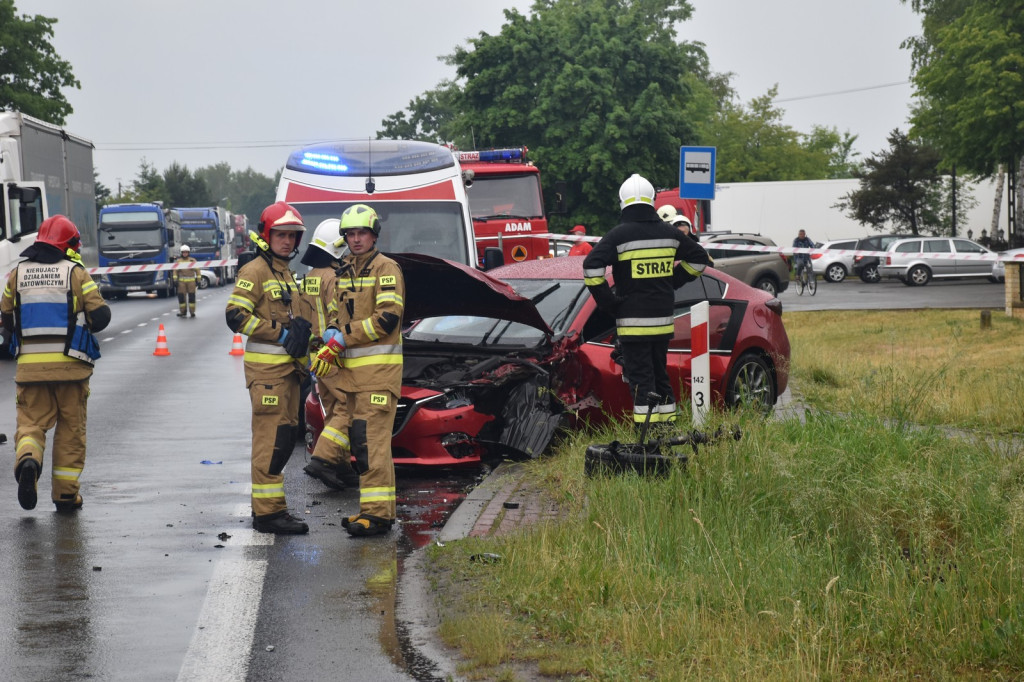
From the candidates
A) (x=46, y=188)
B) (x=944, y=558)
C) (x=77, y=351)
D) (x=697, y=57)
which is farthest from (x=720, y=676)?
(x=697, y=57)

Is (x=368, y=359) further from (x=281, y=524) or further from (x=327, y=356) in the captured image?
(x=281, y=524)

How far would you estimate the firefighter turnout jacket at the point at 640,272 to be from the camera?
28.9 feet

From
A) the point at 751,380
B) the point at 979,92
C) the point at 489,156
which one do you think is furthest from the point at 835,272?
the point at 751,380

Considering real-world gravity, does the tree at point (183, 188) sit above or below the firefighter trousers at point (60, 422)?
above

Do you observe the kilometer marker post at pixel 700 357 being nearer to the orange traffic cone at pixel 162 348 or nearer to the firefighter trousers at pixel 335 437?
the firefighter trousers at pixel 335 437

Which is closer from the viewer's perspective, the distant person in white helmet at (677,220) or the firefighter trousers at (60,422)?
the firefighter trousers at (60,422)

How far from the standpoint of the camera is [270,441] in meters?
7.67

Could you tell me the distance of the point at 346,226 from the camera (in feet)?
24.3

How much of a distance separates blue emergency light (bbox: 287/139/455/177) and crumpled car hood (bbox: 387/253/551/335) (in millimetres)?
3718

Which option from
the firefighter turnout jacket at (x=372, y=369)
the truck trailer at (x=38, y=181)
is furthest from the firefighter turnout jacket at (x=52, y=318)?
the truck trailer at (x=38, y=181)

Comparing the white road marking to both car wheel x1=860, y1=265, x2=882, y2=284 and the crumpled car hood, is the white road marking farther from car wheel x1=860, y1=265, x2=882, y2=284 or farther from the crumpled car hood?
car wheel x1=860, y1=265, x2=882, y2=284

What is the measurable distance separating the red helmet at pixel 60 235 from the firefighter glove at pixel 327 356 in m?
2.05

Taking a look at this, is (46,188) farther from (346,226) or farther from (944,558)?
(944,558)

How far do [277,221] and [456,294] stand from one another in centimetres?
198
